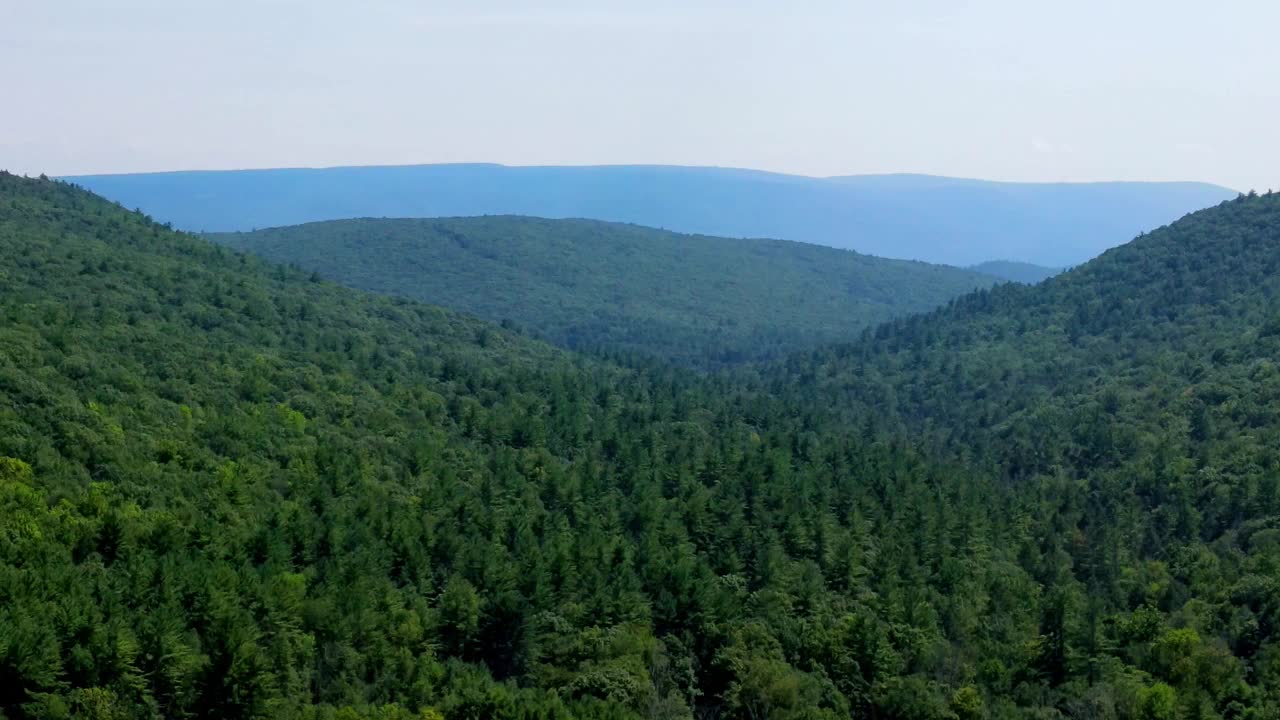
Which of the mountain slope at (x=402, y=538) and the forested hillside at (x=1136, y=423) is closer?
the mountain slope at (x=402, y=538)

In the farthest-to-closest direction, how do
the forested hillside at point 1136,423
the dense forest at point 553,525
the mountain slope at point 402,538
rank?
the forested hillside at point 1136,423
the dense forest at point 553,525
the mountain slope at point 402,538

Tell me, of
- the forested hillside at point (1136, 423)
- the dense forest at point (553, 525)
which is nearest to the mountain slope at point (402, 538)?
the dense forest at point (553, 525)

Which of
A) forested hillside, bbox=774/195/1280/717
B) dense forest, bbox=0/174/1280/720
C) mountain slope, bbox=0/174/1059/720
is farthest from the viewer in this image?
forested hillside, bbox=774/195/1280/717

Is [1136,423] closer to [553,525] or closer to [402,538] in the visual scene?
[553,525]

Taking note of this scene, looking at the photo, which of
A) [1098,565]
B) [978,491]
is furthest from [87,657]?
[978,491]

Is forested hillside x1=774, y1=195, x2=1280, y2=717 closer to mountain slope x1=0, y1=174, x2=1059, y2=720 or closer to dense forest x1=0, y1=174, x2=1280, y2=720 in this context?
dense forest x1=0, y1=174, x2=1280, y2=720

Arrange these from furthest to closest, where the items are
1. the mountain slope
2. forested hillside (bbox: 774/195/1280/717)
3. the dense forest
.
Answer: forested hillside (bbox: 774/195/1280/717), the dense forest, the mountain slope

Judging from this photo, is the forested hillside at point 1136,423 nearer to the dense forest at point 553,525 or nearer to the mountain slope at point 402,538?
the dense forest at point 553,525

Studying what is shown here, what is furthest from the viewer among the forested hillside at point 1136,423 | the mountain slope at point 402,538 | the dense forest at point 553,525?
the forested hillside at point 1136,423

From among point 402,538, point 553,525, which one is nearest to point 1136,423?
point 553,525

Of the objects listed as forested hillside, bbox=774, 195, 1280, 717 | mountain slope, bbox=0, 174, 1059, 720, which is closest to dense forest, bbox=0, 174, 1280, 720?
mountain slope, bbox=0, 174, 1059, 720
